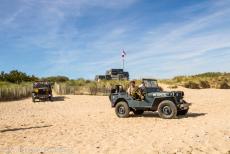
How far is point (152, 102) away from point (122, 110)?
5.40ft

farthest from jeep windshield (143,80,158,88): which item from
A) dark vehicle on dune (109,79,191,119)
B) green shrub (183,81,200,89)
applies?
green shrub (183,81,200,89)

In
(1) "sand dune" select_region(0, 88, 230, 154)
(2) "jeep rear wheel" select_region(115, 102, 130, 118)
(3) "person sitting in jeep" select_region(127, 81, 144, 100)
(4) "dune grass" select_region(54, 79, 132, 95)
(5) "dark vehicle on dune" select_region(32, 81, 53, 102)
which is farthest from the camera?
(4) "dune grass" select_region(54, 79, 132, 95)

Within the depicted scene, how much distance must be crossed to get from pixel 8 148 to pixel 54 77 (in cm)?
6825

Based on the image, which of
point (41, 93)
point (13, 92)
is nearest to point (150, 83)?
point (41, 93)

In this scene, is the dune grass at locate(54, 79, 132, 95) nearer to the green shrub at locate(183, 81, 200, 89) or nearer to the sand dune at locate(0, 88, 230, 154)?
the green shrub at locate(183, 81, 200, 89)

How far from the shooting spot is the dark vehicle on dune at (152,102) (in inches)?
657

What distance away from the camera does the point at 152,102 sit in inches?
681

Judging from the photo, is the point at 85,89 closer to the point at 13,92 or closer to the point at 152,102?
the point at 13,92

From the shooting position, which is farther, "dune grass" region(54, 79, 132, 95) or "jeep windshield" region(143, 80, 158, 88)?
"dune grass" region(54, 79, 132, 95)

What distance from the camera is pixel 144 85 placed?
18.0m

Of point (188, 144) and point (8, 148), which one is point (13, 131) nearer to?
point (8, 148)

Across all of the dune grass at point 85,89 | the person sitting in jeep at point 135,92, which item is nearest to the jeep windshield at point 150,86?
the person sitting in jeep at point 135,92

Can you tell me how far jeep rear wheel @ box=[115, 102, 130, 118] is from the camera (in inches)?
707

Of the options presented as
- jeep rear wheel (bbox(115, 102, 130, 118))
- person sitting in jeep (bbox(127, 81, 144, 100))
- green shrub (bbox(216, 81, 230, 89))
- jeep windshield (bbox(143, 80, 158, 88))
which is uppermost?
green shrub (bbox(216, 81, 230, 89))
